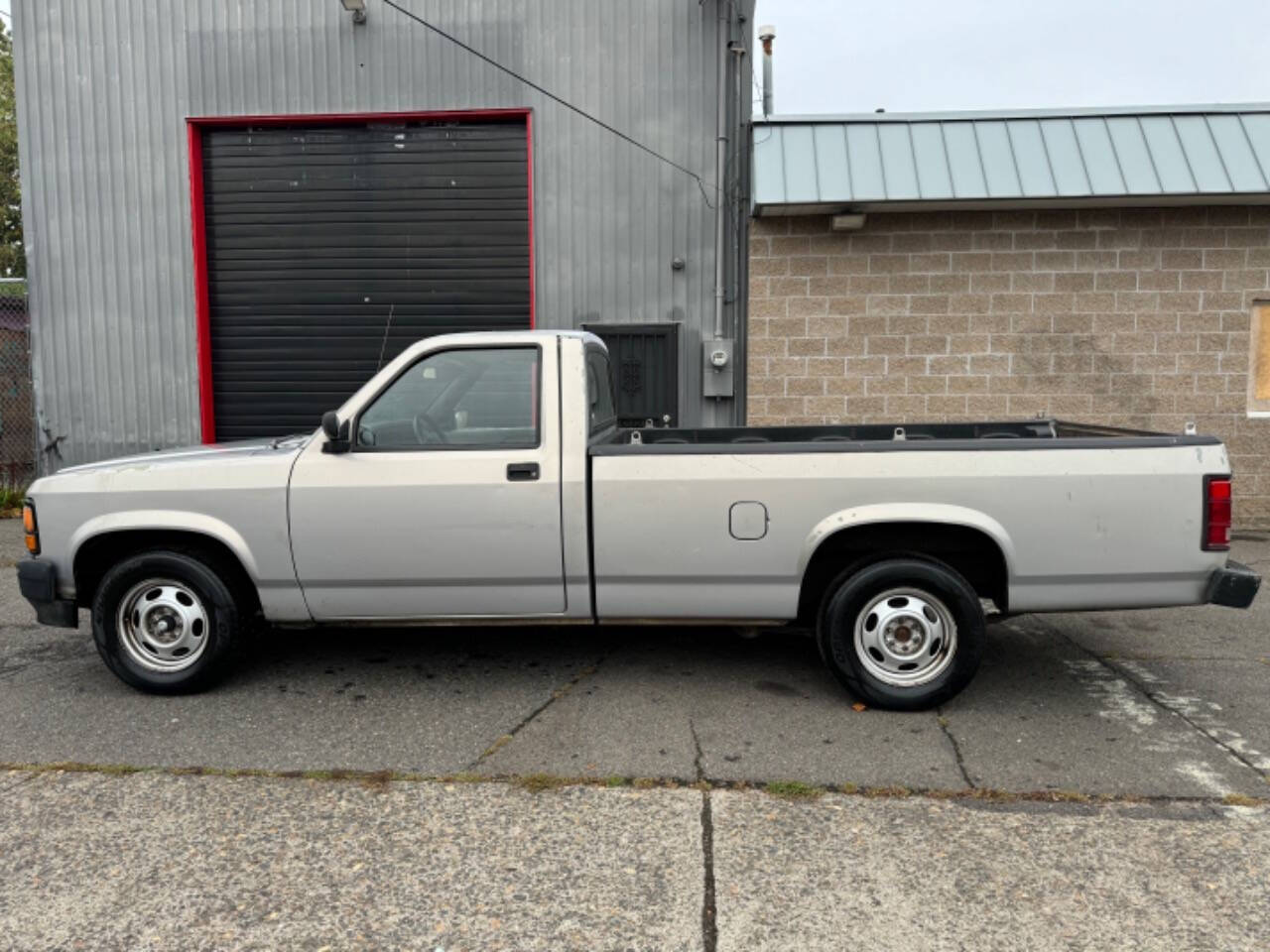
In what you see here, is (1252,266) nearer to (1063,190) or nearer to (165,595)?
(1063,190)

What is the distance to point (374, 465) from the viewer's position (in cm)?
435

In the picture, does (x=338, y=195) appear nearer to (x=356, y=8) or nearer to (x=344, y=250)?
(x=344, y=250)

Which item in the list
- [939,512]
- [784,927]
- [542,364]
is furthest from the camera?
[542,364]

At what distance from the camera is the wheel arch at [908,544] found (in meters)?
4.16

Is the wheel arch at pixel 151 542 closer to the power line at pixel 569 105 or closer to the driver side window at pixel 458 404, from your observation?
the driver side window at pixel 458 404

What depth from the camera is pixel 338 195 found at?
31.9 feet

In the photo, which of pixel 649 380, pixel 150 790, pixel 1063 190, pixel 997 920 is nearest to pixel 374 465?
pixel 150 790

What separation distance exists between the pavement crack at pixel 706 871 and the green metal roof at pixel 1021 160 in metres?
5.89

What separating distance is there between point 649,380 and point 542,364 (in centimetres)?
495

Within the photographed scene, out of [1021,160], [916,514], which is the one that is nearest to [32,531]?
[916,514]

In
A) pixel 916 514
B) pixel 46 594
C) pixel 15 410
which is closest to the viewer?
pixel 916 514

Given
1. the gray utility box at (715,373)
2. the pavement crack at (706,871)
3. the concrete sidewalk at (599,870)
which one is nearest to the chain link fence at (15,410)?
the gray utility box at (715,373)

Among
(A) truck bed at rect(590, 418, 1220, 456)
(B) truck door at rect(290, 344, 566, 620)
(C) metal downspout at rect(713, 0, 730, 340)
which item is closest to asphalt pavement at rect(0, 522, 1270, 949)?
(B) truck door at rect(290, 344, 566, 620)

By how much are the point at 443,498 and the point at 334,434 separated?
58 cm
